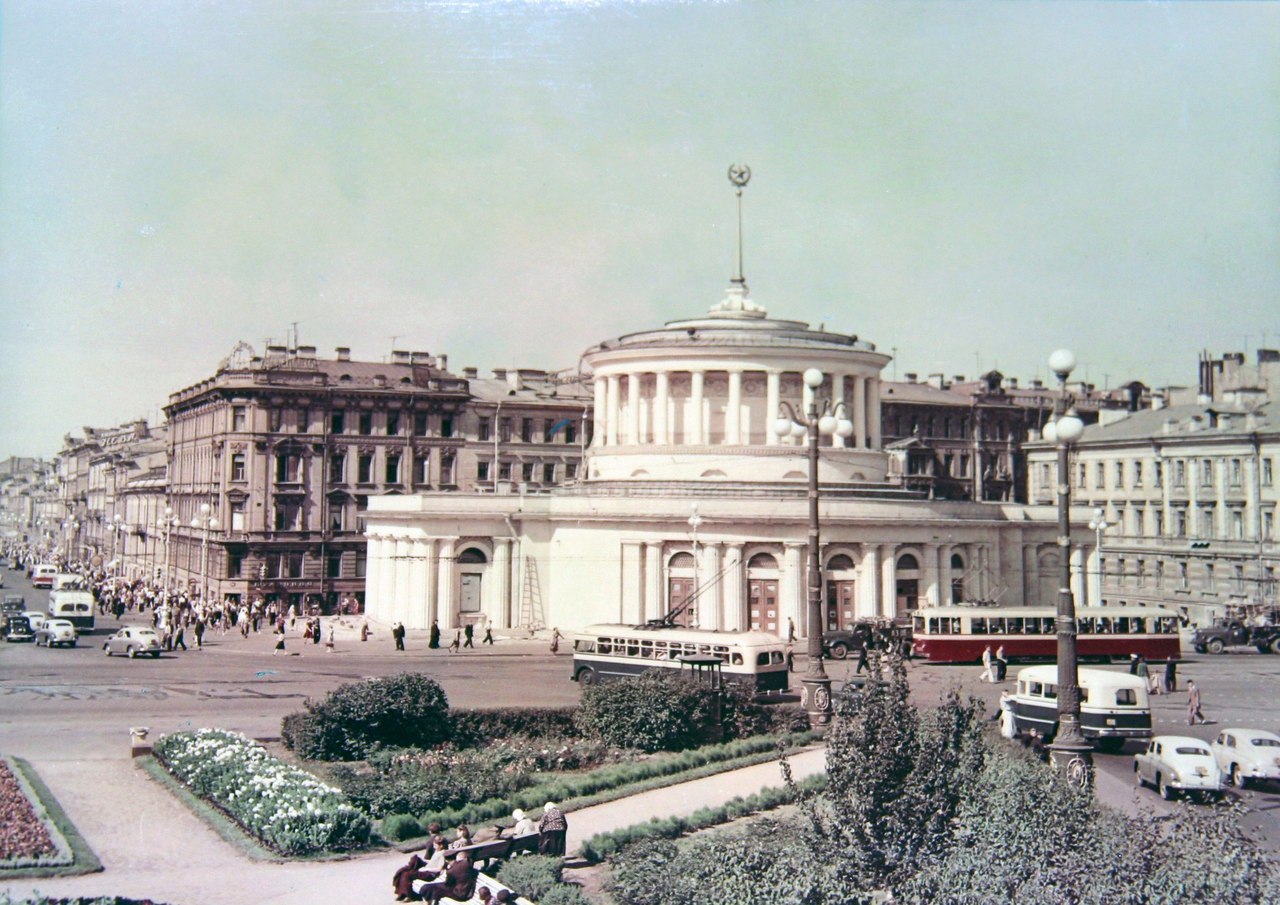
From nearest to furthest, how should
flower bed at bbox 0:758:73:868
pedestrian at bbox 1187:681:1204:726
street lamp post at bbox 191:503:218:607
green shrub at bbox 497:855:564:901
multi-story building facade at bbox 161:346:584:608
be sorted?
green shrub at bbox 497:855:564:901
flower bed at bbox 0:758:73:868
pedestrian at bbox 1187:681:1204:726
street lamp post at bbox 191:503:218:607
multi-story building facade at bbox 161:346:584:608

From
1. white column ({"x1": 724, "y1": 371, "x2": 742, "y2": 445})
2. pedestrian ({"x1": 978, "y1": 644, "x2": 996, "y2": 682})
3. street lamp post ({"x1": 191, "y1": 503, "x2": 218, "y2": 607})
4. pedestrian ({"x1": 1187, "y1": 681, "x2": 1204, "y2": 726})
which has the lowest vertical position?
pedestrian ({"x1": 1187, "y1": 681, "x2": 1204, "y2": 726})

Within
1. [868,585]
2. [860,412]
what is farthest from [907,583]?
[860,412]

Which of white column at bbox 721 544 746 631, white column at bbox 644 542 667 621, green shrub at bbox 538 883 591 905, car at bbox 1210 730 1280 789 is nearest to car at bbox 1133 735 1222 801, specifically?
car at bbox 1210 730 1280 789

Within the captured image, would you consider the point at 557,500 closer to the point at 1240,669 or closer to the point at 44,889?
the point at 1240,669

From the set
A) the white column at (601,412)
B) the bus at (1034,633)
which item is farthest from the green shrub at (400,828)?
the white column at (601,412)

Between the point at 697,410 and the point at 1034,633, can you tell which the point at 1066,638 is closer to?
the point at 1034,633

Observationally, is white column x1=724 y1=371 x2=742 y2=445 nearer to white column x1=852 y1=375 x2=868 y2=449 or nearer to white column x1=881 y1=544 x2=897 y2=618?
white column x1=852 y1=375 x2=868 y2=449

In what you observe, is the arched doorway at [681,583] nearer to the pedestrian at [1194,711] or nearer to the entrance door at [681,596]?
the entrance door at [681,596]
